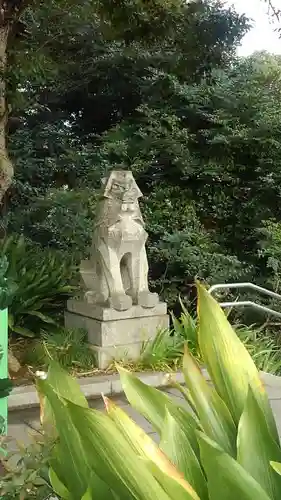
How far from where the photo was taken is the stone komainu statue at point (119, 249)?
5773 mm

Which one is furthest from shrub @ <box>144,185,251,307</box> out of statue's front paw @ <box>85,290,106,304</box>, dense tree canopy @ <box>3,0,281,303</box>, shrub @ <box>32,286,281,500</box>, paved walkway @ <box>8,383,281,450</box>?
shrub @ <box>32,286,281,500</box>

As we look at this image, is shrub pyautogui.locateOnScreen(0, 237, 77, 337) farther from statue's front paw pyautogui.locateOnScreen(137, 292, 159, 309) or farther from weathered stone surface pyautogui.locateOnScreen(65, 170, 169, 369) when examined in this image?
statue's front paw pyautogui.locateOnScreen(137, 292, 159, 309)

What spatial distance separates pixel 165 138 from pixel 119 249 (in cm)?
466

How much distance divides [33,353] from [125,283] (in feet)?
3.54

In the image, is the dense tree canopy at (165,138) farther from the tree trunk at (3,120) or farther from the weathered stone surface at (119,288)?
the weathered stone surface at (119,288)

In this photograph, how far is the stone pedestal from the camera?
18.6 ft

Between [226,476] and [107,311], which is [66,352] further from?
[226,476]

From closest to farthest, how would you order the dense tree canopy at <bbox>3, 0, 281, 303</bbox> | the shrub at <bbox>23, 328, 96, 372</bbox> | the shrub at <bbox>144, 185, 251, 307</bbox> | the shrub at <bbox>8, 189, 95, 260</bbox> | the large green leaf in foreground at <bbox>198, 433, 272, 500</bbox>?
the large green leaf in foreground at <bbox>198, 433, 272, 500</bbox> → the shrub at <bbox>23, 328, 96, 372</bbox> → the shrub at <bbox>144, 185, 251, 307</bbox> → the dense tree canopy at <bbox>3, 0, 281, 303</bbox> → the shrub at <bbox>8, 189, 95, 260</bbox>

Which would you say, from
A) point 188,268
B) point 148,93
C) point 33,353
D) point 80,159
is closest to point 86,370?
point 33,353

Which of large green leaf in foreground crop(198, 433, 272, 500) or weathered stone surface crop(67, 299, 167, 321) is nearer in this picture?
large green leaf in foreground crop(198, 433, 272, 500)

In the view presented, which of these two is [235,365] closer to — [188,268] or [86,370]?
[86,370]

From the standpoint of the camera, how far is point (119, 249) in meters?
5.80

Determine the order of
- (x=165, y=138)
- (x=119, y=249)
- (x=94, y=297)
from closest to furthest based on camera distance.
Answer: (x=119, y=249) → (x=94, y=297) → (x=165, y=138)

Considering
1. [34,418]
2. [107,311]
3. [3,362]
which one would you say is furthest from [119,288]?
[3,362]
